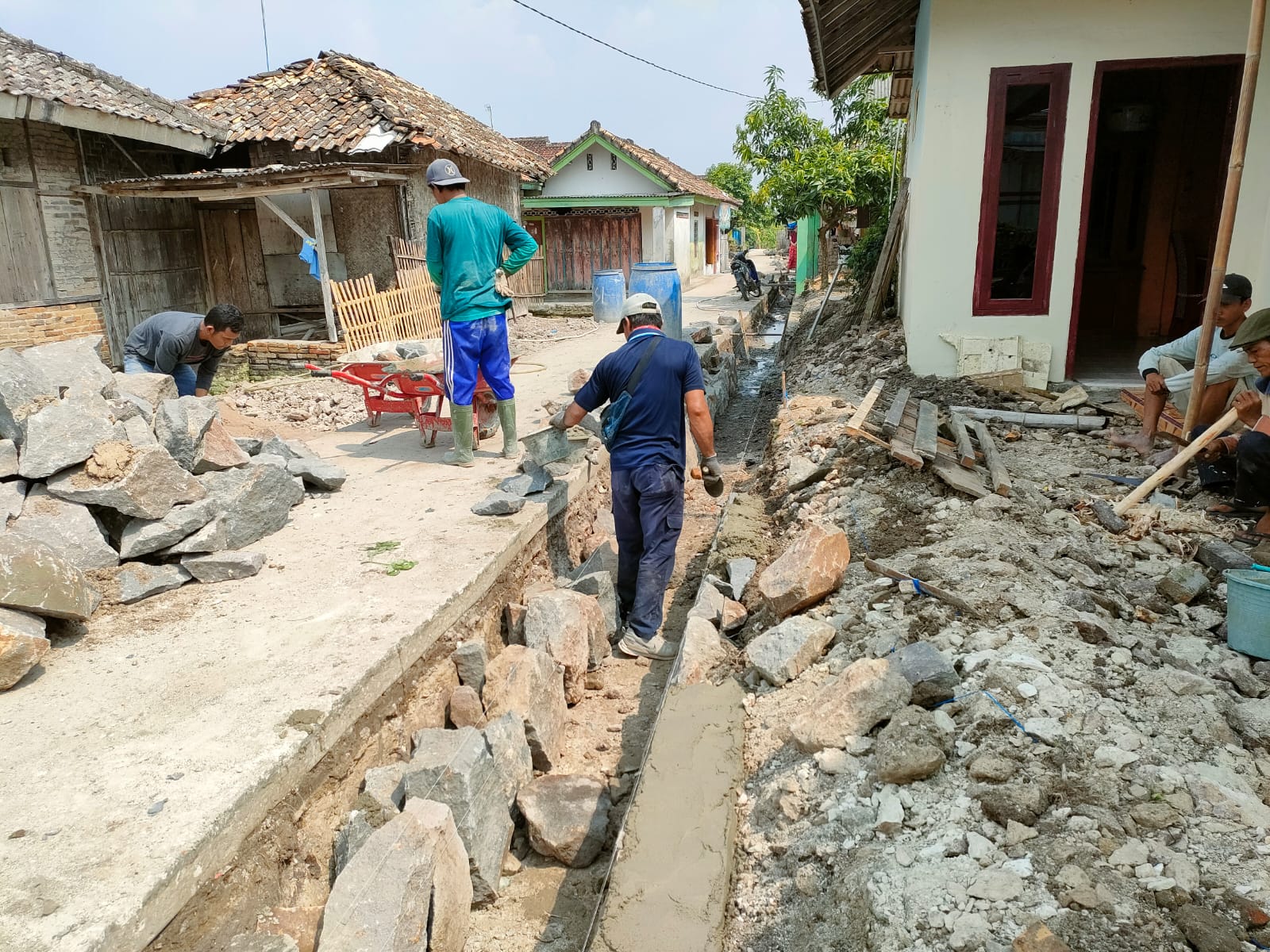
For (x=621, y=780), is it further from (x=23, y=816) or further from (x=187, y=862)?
(x=23, y=816)

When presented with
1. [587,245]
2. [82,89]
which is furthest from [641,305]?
[587,245]

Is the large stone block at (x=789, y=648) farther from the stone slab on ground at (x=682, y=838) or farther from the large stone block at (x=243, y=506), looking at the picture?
the large stone block at (x=243, y=506)

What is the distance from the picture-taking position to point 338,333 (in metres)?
10.9

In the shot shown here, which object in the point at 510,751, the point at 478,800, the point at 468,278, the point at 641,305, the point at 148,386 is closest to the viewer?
the point at 478,800

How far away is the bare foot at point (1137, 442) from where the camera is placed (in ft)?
17.5

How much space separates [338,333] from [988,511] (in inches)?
346

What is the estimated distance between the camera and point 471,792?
3100 mm

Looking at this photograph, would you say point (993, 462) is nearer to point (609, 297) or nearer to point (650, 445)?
point (650, 445)

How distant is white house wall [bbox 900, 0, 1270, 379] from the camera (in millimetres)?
6320

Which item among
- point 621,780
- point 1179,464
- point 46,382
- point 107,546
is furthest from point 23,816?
point 1179,464

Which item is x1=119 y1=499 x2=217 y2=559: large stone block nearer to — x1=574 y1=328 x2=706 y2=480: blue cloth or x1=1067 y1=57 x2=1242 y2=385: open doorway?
x1=574 y1=328 x2=706 y2=480: blue cloth

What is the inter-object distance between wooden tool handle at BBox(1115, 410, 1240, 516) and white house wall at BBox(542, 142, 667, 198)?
20.4 m

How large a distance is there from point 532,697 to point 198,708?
1371 millimetres

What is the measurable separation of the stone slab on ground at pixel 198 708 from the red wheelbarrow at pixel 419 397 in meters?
1.54
